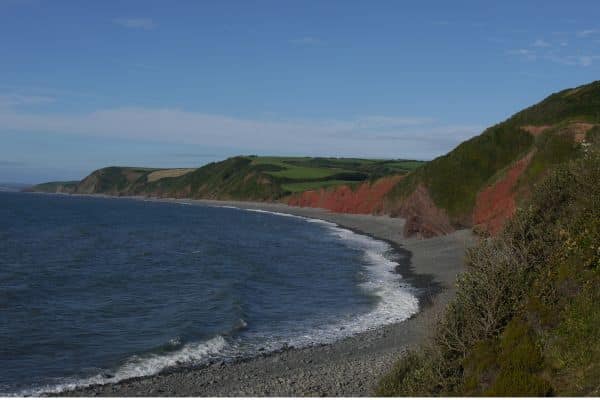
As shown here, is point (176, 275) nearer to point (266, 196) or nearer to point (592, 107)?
point (592, 107)

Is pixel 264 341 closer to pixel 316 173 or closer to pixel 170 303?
pixel 170 303

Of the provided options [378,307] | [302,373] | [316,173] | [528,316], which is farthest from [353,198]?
[528,316]

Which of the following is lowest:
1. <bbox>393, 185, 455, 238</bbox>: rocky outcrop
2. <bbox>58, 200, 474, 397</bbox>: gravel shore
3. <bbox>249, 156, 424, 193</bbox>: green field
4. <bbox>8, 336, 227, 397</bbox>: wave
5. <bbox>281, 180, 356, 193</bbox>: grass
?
<bbox>8, 336, 227, 397</bbox>: wave

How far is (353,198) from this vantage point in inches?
4441

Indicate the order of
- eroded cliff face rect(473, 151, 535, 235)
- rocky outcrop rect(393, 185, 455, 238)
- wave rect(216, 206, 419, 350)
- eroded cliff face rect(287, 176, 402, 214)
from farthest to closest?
eroded cliff face rect(287, 176, 402, 214), rocky outcrop rect(393, 185, 455, 238), eroded cliff face rect(473, 151, 535, 235), wave rect(216, 206, 419, 350)

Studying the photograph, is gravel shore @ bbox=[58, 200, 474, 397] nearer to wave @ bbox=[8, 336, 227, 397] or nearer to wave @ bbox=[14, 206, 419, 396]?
wave @ bbox=[8, 336, 227, 397]

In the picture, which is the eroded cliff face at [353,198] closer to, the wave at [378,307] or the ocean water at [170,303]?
the ocean water at [170,303]

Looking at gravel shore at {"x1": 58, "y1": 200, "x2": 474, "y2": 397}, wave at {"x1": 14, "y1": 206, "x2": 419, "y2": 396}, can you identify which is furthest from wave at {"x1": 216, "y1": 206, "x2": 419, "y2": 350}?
gravel shore at {"x1": 58, "y1": 200, "x2": 474, "y2": 397}

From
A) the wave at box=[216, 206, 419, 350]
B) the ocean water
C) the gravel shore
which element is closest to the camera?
the gravel shore

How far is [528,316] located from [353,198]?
10008cm

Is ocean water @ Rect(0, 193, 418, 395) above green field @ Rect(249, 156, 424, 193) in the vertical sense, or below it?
below

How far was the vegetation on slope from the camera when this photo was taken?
1120 cm

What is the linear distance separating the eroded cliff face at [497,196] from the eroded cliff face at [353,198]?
42.8 m

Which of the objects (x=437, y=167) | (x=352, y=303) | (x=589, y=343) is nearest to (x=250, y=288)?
(x=352, y=303)
